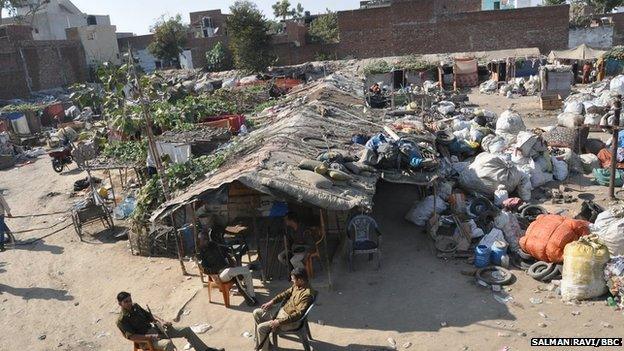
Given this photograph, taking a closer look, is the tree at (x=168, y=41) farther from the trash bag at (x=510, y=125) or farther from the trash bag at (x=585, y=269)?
the trash bag at (x=585, y=269)

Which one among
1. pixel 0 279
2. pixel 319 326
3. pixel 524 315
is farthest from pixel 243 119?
pixel 524 315

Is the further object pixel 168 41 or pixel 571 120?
pixel 168 41

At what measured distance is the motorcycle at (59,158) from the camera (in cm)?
1633

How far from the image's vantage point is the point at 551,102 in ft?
64.1

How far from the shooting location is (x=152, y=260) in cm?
891

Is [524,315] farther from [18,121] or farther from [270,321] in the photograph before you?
[18,121]

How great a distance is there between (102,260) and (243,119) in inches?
265

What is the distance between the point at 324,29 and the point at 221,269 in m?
36.0

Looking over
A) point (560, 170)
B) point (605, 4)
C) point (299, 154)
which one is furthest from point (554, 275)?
point (605, 4)

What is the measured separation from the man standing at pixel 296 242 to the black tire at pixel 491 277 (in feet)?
8.26

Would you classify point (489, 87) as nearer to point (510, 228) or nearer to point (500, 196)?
point (500, 196)

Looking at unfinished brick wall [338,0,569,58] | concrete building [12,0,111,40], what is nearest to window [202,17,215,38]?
concrete building [12,0,111,40]

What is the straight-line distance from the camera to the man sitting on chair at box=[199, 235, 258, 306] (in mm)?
6770

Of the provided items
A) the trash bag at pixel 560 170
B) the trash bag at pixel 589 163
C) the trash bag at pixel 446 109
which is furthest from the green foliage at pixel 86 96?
the trash bag at pixel 446 109
